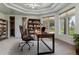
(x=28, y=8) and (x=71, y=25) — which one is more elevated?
(x=28, y=8)

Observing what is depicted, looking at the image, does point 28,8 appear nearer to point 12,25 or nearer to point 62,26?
point 12,25

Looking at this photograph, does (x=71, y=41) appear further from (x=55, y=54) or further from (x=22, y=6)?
(x=22, y=6)

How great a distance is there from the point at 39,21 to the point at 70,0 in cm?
118

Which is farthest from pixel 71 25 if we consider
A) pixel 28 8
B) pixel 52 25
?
pixel 28 8

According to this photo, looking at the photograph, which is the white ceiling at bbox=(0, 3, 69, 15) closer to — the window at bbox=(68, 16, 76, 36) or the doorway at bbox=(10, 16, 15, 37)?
the doorway at bbox=(10, 16, 15, 37)

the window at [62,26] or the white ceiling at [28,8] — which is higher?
the white ceiling at [28,8]

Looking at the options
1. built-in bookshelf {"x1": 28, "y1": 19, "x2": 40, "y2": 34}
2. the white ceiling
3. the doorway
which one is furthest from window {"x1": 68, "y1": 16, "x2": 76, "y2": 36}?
the doorway

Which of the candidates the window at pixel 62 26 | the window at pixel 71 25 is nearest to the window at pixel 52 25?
the window at pixel 62 26

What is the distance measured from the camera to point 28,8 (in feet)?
10.6

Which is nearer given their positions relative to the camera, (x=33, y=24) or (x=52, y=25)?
(x=52, y=25)

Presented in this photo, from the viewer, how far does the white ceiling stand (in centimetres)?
320

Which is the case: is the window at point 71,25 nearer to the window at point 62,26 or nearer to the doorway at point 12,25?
the window at point 62,26

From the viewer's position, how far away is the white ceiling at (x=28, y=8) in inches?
126

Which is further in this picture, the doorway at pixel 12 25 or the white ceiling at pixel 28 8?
the doorway at pixel 12 25
